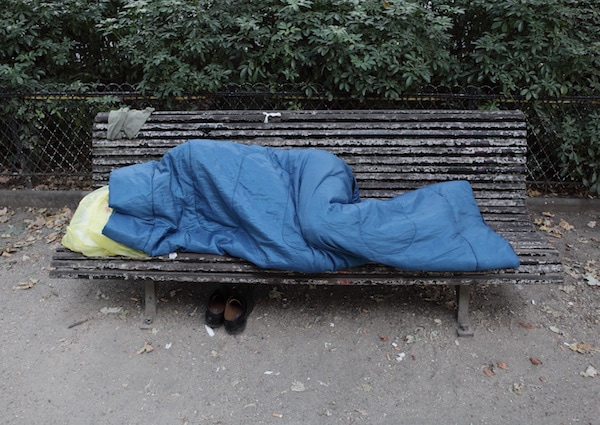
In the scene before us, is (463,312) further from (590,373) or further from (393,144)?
(393,144)

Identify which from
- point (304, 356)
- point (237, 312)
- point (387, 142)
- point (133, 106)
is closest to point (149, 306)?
point (237, 312)

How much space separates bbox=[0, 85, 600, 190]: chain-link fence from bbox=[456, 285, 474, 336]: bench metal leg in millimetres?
1757

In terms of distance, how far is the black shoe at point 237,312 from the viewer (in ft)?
10.5

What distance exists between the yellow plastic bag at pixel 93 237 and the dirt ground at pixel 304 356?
495 mm

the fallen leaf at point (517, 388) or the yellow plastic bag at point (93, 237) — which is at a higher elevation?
the yellow plastic bag at point (93, 237)

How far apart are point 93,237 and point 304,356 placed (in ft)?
4.36

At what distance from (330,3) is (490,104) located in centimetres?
147

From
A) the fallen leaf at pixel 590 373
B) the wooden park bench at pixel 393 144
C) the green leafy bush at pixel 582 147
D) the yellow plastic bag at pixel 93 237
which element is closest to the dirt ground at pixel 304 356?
the fallen leaf at pixel 590 373

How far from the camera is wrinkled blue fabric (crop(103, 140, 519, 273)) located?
2.85 meters

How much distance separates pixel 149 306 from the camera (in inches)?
130

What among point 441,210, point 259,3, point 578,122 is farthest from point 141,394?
point 578,122

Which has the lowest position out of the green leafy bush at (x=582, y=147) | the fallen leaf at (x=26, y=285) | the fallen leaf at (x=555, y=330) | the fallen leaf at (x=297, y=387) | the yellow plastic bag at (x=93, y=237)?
the fallen leaf at (x=297, y=387)

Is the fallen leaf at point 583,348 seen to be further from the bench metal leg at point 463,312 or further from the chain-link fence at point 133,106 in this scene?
the chain-link fence at point 133,106

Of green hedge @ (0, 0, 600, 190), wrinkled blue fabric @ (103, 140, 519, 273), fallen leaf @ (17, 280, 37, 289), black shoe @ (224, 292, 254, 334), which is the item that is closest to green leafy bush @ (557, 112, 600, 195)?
green hedge @ (0, 0, 600, 190)
